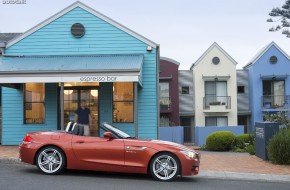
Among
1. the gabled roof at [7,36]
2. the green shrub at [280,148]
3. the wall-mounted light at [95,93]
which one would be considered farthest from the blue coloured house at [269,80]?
the green shrub at [280,148]

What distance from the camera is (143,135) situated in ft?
56.7

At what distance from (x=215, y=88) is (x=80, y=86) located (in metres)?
22.5

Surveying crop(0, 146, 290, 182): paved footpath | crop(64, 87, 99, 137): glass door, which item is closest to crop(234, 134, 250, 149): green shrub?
crop(0, 146, 290, 182): paved footpath

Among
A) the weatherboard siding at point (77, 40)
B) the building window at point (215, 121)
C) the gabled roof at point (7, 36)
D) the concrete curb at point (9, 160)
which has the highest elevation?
the gabled roof at point (7, 36)

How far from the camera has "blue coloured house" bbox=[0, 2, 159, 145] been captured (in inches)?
672

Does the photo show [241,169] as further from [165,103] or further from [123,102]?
[165,103]

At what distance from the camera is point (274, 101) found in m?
38.1

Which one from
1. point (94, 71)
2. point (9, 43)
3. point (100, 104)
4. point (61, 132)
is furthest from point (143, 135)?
point (61, 132)

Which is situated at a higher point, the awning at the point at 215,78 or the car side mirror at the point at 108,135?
the awning at the point at 215,78

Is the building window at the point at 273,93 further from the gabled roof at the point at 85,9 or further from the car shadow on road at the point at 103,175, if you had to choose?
the car shadow on road at the point at 103,175

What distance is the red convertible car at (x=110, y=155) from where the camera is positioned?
9500mm

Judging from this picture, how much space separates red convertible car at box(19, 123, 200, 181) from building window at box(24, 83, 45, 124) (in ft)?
24.7

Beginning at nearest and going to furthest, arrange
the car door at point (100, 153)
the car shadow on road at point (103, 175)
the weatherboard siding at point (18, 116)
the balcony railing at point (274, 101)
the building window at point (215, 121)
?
the car door at point (100, 153), the car shadow on road at point (103, 175), the weatherboard siding at point (18, 116), the balcony railing at point (274, 101), the building window at point (215, 121)

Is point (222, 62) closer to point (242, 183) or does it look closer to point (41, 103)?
point (41, 103)
